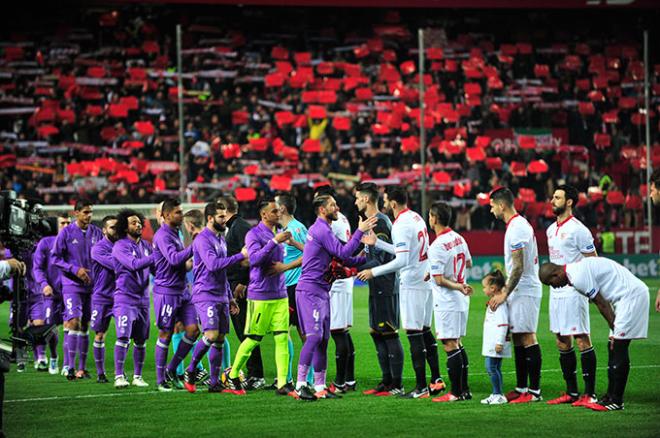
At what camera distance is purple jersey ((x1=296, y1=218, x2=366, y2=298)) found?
39.3ft

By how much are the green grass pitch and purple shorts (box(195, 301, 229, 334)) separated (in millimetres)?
780

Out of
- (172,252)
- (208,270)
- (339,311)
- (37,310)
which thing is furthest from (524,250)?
(37,310)

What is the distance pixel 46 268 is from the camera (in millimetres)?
15727

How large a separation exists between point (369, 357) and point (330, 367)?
1327 mm

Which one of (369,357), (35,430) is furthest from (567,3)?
(35,430)

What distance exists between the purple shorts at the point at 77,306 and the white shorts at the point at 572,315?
6488mm

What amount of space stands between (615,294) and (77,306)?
7.29 metres

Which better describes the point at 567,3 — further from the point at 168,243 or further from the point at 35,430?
the point at 35,430

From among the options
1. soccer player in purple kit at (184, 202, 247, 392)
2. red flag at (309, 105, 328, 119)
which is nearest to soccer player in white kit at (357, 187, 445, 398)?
soccer player in purple kit at (184, 202, 247, 392)

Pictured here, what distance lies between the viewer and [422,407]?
11.5m

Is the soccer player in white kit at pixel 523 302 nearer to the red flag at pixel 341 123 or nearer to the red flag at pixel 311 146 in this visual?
the red flag at pixel 311 146

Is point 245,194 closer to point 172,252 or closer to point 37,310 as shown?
point 37,310

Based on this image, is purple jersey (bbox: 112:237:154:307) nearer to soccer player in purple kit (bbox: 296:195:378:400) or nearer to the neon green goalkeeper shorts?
the neon green goalkeeper shorts

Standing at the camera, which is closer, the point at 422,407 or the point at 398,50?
the point at 422,407
